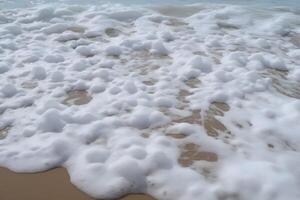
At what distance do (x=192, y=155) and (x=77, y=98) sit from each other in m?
1.15

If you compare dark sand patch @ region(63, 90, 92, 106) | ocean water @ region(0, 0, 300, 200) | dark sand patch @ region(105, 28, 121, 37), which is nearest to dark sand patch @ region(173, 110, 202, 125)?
ocean water @ region(0, 0, 300, 200)

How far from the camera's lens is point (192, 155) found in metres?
2.40

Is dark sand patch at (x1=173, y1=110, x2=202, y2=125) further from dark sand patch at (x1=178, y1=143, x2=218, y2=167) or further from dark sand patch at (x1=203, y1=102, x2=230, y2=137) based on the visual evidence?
dark sand patch at (x1=178, y1=143, x2=218, y2=167)

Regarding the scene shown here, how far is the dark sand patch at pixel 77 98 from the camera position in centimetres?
301

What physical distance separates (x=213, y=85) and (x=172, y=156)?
1.11 meters

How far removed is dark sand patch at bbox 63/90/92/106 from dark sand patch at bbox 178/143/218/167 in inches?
38.6

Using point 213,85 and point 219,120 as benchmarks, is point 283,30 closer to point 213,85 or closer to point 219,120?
point 213,85

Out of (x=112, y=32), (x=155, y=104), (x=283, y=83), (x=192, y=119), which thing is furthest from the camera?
(x=112, y=32)

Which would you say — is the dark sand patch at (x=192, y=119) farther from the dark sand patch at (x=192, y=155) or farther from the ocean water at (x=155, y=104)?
the dark sand patch at (x=192, y=155)

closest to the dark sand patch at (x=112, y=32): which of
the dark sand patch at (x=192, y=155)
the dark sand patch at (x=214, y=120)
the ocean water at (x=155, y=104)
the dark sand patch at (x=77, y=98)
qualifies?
the ocean water at (x=155, y=104)

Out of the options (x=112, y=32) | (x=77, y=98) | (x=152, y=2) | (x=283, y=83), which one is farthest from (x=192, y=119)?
(x=152, y=2)

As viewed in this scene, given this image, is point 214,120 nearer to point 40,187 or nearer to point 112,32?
point 40,187

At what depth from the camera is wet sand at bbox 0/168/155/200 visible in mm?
2047

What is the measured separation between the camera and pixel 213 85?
3.28 m
